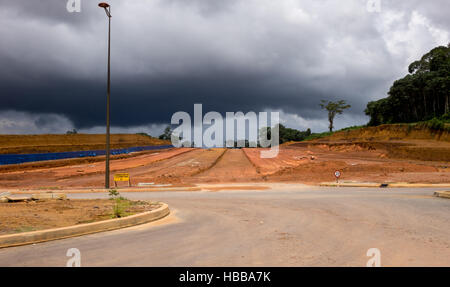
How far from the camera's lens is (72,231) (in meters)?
7.66

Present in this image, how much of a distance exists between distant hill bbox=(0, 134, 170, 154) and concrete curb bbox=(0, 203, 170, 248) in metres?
78.8

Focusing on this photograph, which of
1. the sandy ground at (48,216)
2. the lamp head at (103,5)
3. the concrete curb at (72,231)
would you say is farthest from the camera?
the lamp head at (103,5)

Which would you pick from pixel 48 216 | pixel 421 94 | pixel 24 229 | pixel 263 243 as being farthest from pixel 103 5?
pixel 421 94

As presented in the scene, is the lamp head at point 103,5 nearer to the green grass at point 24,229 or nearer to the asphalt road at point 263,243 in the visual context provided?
the asphalt road at point 263,243

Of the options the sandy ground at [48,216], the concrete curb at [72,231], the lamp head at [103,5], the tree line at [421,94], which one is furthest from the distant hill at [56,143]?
the concrete curb at [72,231]

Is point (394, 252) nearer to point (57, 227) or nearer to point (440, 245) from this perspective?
point (440, 245)

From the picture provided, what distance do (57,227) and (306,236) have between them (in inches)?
219

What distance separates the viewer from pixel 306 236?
24.2 feet

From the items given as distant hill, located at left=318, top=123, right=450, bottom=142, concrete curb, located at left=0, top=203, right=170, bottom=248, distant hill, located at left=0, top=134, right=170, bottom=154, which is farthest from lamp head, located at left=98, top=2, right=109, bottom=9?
distant hill, located at left=0, top=134, right=170, bottom=154

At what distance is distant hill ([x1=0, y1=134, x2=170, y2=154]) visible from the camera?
8238 cm

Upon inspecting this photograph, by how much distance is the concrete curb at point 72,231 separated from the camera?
22.1ft

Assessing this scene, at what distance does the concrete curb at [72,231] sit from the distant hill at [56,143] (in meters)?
78.8
